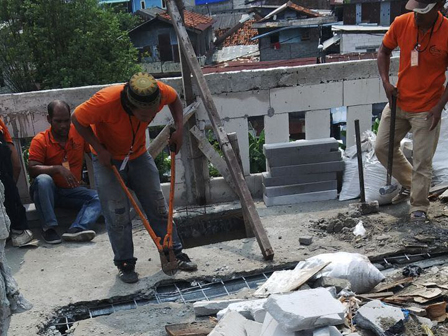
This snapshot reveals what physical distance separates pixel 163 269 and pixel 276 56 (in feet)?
93.2

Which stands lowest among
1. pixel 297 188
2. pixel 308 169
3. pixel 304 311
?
pixel 297 188

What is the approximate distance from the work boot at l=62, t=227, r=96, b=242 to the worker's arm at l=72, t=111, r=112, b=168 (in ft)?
4.05

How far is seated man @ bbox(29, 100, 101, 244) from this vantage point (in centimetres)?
516

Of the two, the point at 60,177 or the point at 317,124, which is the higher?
the point at 317,124

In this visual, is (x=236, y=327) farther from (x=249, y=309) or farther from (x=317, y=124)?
(x=317, y=124)

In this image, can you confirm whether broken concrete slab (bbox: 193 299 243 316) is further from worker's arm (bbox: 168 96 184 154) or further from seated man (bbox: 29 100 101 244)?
seated man (bbox: 29 100 101 244)

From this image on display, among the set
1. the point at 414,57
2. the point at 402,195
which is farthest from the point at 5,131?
Answer: the point at 402,195

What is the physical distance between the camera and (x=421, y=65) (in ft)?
15.7

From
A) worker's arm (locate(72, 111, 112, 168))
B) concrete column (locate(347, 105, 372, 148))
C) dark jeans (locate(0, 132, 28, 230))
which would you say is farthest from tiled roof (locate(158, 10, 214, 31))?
worker's arm (locate(72, 111, 112, 168))

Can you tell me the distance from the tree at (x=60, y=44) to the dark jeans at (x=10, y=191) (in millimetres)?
16702

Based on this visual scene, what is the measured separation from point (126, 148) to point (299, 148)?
2.03m

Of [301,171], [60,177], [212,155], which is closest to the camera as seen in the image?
[60,177]

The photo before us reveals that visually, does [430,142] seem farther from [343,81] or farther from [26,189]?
[26,189]

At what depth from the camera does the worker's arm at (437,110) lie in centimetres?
466
